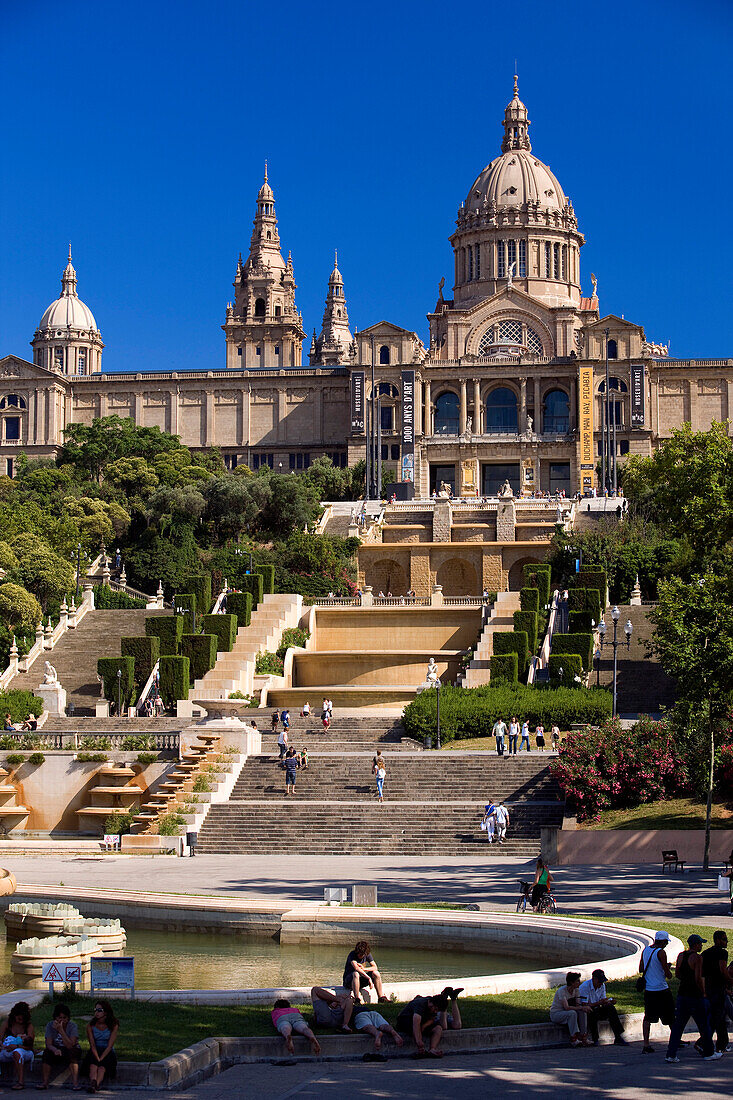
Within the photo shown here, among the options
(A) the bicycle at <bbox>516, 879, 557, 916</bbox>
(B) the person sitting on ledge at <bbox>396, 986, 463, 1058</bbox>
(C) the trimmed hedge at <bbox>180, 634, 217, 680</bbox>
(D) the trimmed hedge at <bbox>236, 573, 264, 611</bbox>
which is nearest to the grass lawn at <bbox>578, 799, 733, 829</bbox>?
(A) the bicycle at <bbox>516, 879, 557, 916</bbox>

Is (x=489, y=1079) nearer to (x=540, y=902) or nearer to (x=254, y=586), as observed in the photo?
(x=540, y=902)

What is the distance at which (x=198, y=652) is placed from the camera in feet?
178

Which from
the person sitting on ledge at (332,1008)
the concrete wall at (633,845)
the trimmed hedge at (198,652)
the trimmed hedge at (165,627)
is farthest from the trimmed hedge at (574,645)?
the person sitting on ledge at (332,1008)

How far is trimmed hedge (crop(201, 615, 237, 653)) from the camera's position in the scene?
56594mm

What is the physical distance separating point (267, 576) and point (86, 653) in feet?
30.7

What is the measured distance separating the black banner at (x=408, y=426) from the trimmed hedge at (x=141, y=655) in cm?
4351

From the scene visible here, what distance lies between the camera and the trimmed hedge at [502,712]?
45.5 meters

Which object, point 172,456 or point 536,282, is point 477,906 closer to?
point 172,456

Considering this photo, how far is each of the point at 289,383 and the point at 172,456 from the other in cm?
2256

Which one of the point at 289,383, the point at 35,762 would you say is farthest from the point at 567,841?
the point at 289,383

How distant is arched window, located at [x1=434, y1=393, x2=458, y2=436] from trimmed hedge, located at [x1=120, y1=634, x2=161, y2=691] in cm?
5215

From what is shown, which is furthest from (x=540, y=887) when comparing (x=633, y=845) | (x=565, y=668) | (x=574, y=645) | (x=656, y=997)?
(x=574, y=645)

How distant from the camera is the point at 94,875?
32.5 m

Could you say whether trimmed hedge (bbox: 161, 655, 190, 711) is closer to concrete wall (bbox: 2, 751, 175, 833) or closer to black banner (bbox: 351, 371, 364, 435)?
concrete wall (bbox: 2, 751, 175, 833)
